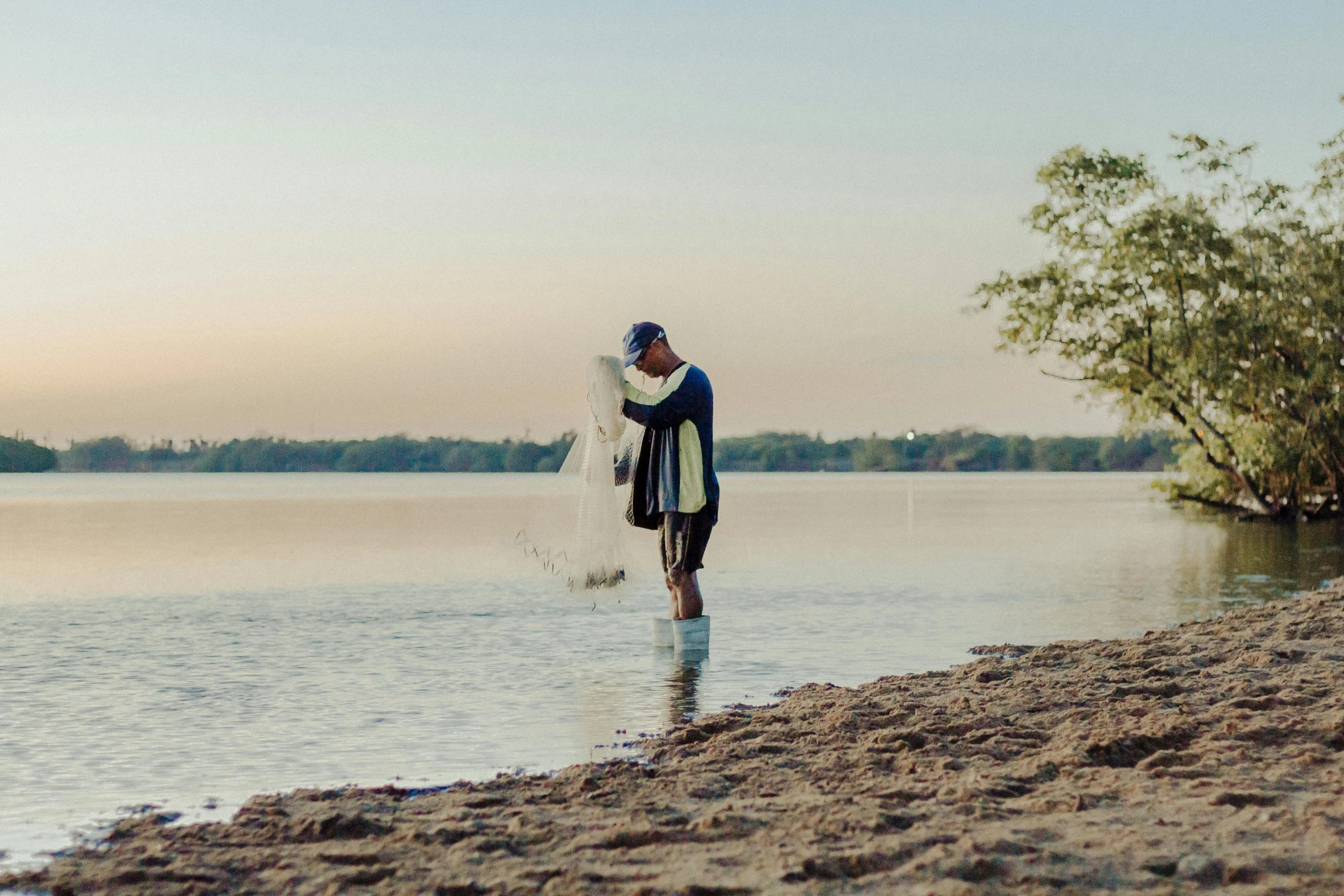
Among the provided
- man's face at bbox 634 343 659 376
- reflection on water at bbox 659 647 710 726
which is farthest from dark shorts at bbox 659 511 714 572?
man's face at bbox 634 343 659 376

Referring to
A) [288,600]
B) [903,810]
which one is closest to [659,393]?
[903,810]

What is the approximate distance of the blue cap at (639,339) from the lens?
9.63 meters

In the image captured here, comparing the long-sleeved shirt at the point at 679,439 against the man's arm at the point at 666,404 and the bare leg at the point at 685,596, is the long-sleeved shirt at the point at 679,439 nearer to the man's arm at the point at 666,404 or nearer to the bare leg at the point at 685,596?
the man's arm at the point at 666,404

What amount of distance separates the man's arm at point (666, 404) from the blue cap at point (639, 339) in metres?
0.28

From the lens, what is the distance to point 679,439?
31.6 ft

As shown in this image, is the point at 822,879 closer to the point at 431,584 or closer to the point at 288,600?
the point at 288,600

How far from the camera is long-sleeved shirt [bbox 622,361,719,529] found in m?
A: 9.50

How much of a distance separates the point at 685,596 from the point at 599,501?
3.13 feet

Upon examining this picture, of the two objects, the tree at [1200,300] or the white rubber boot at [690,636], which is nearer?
the white rubber boot at [690,636]

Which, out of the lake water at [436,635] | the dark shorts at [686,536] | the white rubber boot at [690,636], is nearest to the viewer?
the lake water at [436,635]

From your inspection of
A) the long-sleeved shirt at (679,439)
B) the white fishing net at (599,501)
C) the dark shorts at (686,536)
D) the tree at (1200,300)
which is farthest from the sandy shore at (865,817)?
the tree at (1200,300)

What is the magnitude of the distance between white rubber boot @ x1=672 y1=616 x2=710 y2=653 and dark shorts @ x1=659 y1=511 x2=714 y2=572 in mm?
416

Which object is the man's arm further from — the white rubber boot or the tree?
the tree

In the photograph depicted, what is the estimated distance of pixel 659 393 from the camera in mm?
9531
